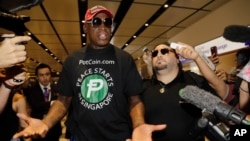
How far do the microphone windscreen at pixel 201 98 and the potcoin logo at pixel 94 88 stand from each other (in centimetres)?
96

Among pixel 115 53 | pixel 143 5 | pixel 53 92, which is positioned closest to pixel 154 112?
pixel 115 53

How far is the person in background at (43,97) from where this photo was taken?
12.4 feet

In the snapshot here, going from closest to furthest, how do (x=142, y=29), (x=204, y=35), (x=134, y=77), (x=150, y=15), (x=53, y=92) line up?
(x=134, y=77), (x=53, y=92), (x=150, y=15), (x=204, y=35), (x=142, y=29)

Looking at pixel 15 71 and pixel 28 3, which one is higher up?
pixel 28 3

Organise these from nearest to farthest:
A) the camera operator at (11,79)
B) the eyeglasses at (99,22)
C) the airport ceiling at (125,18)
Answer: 1. the camera operator at (11,79)
2. the eyeglasses at (99,22)
3. the airport ceiling at (125,18)

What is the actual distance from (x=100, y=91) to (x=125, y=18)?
4646 mm

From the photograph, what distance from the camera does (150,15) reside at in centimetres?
605

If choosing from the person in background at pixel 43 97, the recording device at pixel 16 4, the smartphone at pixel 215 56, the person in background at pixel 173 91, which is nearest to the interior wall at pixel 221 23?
the smartphone at pixel 215 56

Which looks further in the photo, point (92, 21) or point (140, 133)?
point (92, 21)

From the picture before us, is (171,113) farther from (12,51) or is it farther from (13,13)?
(13,13)

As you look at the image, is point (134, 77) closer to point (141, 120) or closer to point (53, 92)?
point (141, 120)

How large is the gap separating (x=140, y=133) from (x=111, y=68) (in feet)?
2.52

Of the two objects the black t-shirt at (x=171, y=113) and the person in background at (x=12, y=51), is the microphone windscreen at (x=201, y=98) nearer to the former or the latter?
the person in background at (x=12, y=51)

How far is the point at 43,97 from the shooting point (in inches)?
155
